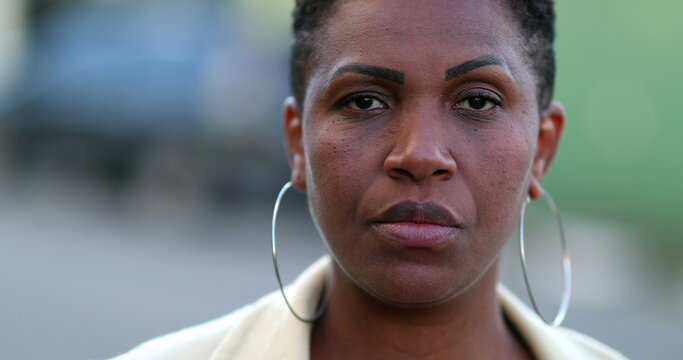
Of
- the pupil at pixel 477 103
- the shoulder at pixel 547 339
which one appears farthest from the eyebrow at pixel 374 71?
the shoulder at pixel 547 339

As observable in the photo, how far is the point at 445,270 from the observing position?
7.91 ft

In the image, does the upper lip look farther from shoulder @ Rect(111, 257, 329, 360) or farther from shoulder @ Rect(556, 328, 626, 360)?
shoulder @ Rect(556, 328, 626, 360)

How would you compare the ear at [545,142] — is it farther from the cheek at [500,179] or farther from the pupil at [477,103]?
the pupil at [477,103]

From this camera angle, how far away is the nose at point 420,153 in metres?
2.31

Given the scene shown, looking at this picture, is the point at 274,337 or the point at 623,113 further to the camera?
the point at 623,113

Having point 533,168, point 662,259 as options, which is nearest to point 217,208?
point 662,259

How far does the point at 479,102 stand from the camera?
251cm

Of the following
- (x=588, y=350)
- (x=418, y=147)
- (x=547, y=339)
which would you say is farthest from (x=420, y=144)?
(x=588, y=350)

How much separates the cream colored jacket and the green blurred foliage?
23.7ft

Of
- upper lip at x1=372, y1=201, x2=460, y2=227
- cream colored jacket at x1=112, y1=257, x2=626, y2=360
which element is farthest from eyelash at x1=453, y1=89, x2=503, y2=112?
cream colored jacket at x1=112, y1=257, x2=626, y2=360

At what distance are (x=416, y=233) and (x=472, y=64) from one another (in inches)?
20.1

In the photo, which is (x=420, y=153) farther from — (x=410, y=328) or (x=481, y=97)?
(x=410, y=328)

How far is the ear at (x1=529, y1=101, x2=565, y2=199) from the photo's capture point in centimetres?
278

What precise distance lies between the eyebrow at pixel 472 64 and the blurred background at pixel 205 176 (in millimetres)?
4938
